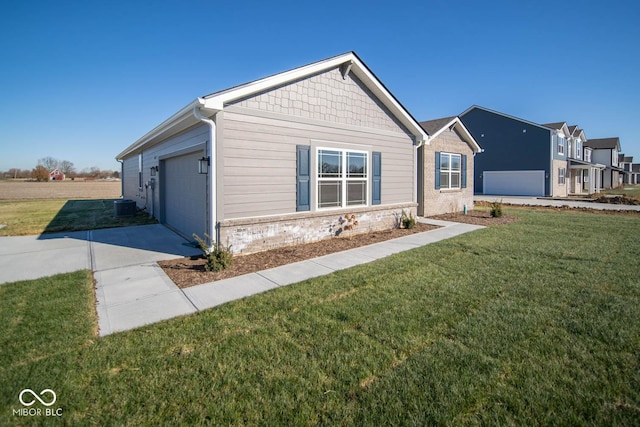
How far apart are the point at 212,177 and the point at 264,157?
1.35 meters

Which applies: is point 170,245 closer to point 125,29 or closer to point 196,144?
point 196,144

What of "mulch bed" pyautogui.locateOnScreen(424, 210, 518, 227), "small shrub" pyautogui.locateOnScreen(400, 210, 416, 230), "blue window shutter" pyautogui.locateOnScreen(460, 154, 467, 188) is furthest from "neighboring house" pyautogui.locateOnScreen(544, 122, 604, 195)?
"small shrub" pyautogui.locateOnScreen(400, 210, 416, 230)

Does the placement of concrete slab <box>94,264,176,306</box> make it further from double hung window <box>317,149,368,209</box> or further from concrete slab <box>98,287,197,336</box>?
double hung window <box>317,149,368,209</box>

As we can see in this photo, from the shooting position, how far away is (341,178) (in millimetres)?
9141

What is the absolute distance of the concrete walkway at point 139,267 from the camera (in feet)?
14.5

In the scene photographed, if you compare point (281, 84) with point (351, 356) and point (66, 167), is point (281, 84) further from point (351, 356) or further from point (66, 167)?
point (66, 167)

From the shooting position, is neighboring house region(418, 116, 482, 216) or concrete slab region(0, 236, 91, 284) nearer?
concrete slab region(0, 236, 91, 284)

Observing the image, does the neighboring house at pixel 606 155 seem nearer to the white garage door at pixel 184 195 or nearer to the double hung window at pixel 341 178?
the double hung window at pixel 341 178

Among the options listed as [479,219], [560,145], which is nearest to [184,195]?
[479,219]

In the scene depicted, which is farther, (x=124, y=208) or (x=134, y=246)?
(x=124, y=208)

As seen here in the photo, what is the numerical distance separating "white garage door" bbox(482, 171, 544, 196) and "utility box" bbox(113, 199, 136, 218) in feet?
100.0

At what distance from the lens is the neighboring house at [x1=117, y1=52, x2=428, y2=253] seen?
6887mm

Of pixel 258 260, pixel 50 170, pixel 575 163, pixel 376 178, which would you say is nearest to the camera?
pixel 258 260

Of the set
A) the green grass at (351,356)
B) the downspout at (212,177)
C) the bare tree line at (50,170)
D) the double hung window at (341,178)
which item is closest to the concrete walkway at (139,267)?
the green grass at (351,356)
